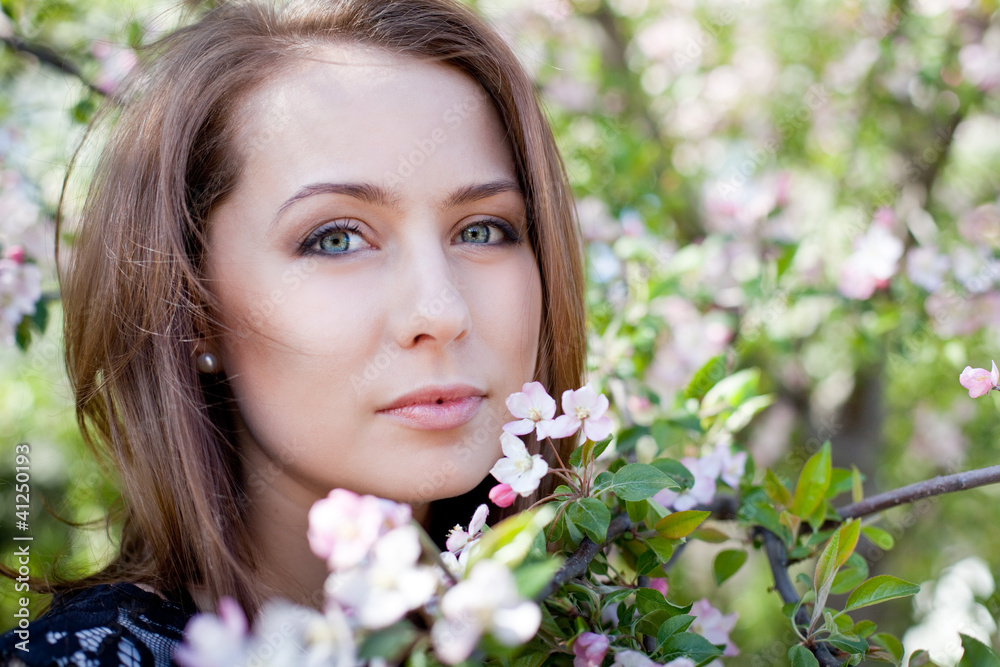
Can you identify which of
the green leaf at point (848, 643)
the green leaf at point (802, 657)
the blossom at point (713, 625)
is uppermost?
the green leaf at point (848, 643)

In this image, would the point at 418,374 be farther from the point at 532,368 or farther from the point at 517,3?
the point at 517,3

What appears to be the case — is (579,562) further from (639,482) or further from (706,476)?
(706,476)

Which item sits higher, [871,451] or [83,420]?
[83,420]

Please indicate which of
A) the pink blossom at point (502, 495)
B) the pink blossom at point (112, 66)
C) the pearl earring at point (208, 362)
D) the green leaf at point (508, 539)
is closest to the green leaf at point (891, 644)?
the pink blossom at point (502, 495)

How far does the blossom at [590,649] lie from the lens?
901 millimetres

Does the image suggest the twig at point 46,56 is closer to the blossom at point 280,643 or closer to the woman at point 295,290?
the woman at point 295,290

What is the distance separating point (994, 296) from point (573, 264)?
1.30m

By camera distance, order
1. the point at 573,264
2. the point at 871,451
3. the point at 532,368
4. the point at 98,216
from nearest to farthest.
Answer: the point at 532,368 → the point at 98,216 → the point at 573,264 → the point at 871,451

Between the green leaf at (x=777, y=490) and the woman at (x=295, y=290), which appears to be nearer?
the woman at (x=295, y=290)

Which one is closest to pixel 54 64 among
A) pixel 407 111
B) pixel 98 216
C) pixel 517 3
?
pixel 98 216

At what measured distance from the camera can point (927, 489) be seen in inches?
42.4

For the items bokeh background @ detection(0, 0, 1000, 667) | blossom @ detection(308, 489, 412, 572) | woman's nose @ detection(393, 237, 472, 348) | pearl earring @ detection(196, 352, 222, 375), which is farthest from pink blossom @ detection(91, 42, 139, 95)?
blossom @ detection(308, 489, 412, 572)

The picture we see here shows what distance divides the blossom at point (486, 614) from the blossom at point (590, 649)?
315 mm

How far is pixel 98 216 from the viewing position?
1.48m
